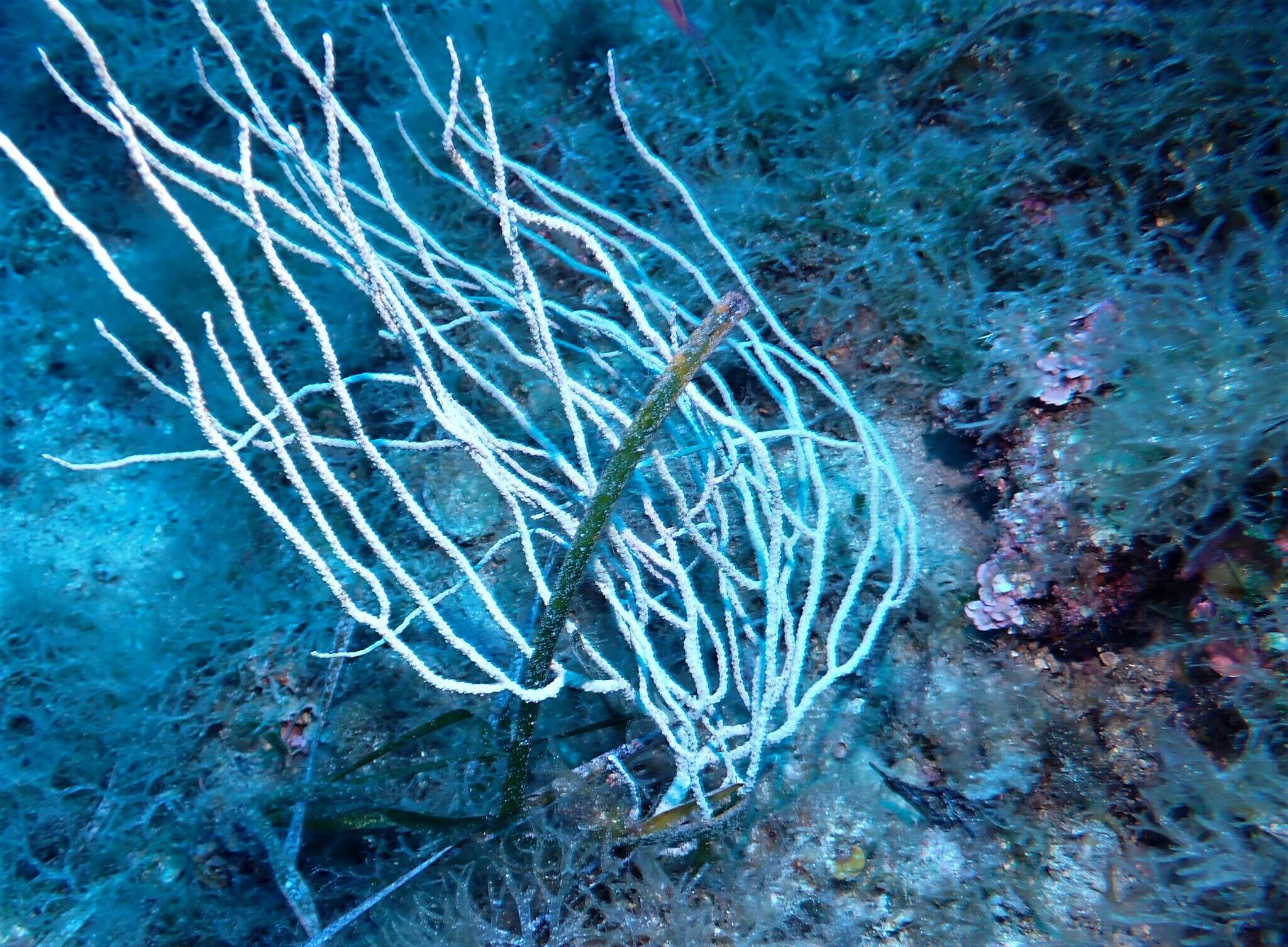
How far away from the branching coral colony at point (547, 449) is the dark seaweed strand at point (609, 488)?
97mm

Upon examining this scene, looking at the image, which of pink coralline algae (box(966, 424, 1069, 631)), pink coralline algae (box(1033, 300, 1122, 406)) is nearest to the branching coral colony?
pink coralline algae (box(966, 424, 1069, 631))

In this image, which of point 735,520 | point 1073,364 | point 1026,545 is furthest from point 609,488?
point 1073,364

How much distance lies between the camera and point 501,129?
4.48 metres

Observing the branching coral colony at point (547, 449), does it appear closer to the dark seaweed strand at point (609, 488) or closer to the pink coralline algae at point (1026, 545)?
the dark seaweed strand at point (609, 488)

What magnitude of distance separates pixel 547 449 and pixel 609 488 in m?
0.49

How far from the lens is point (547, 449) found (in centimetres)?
197

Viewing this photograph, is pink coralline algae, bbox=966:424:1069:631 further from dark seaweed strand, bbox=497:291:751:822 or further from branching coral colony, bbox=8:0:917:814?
dark seaweed strand, bbox=497:291:751:822

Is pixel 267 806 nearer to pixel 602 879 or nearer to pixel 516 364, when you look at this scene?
pixel 602 879

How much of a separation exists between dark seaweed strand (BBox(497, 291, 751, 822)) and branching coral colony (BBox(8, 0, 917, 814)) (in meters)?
0.10

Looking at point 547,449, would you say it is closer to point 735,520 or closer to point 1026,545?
point 735,520

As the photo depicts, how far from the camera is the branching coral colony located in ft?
4.62

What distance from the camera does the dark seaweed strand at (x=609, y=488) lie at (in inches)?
56.1

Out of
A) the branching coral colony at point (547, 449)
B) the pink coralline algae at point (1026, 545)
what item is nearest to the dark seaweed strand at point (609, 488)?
the branching coral colony at point (547, 449)

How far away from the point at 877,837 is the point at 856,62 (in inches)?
157
